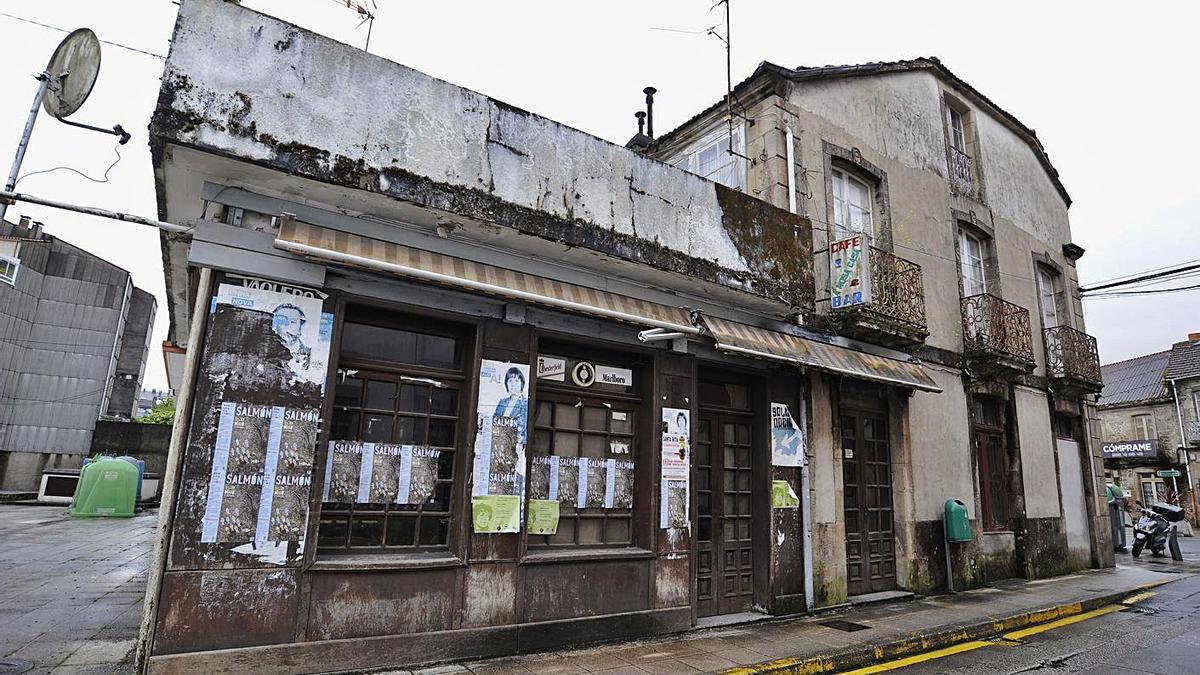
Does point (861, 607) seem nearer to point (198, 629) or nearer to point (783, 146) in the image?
point (783, 146)

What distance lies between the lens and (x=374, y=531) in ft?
17.7

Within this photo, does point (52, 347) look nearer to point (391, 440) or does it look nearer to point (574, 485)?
point (391, 440)

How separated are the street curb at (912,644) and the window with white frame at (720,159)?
6263 mm

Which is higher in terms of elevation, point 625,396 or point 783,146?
point 783,146

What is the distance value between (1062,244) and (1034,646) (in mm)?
11769

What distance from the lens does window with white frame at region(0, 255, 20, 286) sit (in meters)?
20.3

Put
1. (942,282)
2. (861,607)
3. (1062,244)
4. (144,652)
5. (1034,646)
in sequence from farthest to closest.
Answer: (1062,244), (942,282), (861,607), (1034,646), (144,652)

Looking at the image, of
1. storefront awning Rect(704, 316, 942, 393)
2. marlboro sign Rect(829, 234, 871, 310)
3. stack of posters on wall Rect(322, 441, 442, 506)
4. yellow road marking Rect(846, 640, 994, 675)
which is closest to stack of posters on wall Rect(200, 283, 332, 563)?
stack of posters on wall Rect(322, 441, 442, 506)

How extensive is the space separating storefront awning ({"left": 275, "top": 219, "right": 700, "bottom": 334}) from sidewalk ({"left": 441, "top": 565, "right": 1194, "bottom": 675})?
3160mm

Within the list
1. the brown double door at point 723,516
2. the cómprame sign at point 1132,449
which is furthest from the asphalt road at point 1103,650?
the cómprame sign at point 1132,449

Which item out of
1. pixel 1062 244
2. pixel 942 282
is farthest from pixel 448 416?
pixel 1062 244

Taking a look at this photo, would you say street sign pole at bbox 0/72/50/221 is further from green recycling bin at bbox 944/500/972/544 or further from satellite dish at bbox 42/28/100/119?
green recycling bin at bbox 944/500/972/544

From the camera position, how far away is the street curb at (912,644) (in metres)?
5.58

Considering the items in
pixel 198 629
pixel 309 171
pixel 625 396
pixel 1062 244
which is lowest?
pixel 198 629
